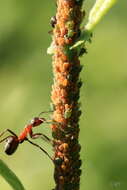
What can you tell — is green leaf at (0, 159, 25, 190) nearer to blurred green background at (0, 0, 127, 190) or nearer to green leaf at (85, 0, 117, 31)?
green leaf at (85, 0, 117, 31)

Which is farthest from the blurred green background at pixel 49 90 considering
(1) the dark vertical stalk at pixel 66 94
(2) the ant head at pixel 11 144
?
(1) the dark vertical stalk at pixel 66 94

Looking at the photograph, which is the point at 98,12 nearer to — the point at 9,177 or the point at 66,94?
the point at 66,94

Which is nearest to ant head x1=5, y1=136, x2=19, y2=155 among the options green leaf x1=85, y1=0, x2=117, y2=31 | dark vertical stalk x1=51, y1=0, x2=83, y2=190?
dark vertical stalk x1=51, y1=0, x2=83, y2=190

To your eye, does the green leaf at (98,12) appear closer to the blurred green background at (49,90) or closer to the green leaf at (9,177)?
the green leaf at (9,177)

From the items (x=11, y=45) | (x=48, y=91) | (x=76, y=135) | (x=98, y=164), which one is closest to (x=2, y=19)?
(x=11, y=45)

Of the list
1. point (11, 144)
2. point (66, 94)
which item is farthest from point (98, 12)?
point (11, 144)

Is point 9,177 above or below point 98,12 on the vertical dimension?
below

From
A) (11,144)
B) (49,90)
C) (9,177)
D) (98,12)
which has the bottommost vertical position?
(9,177)
